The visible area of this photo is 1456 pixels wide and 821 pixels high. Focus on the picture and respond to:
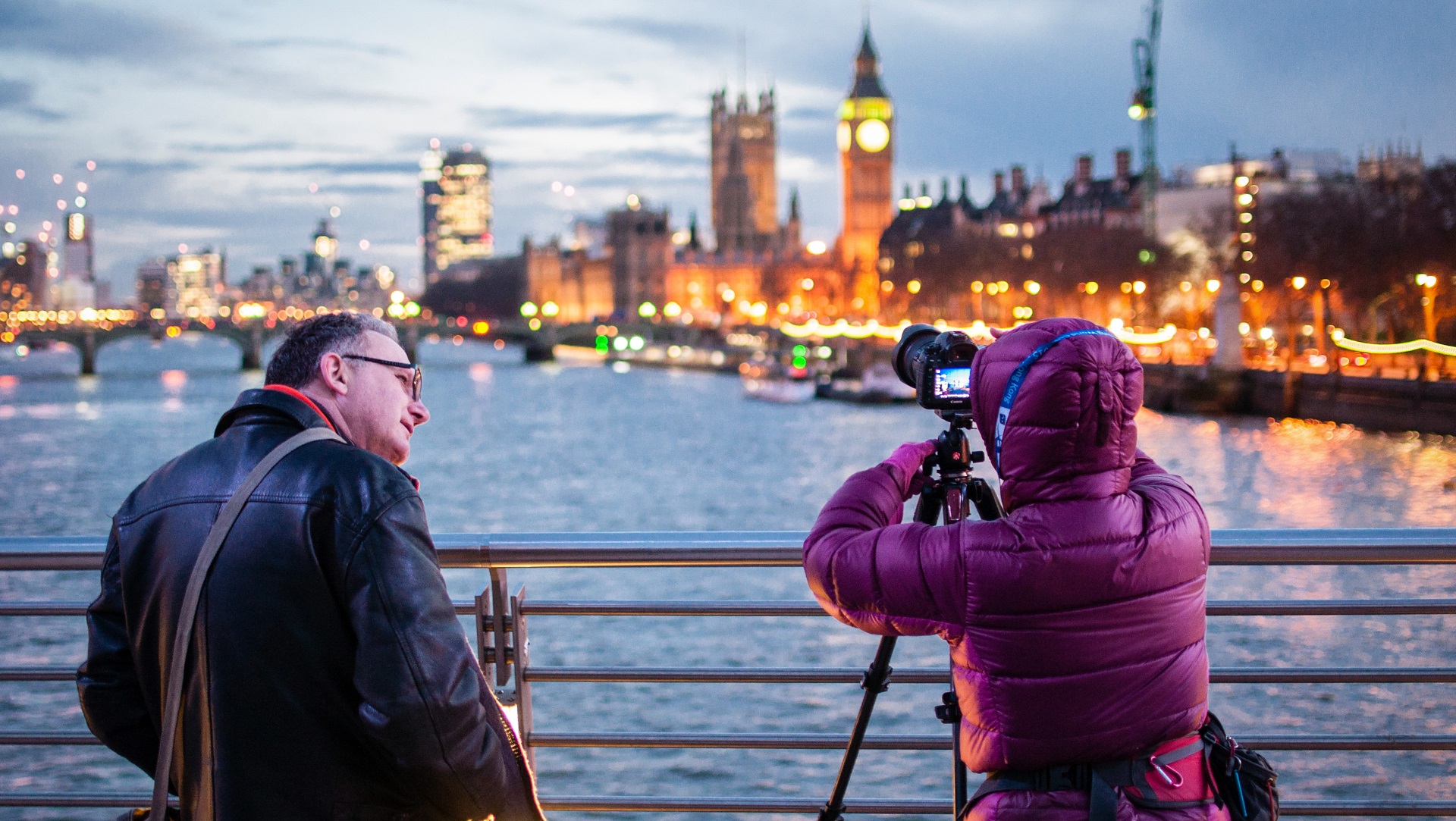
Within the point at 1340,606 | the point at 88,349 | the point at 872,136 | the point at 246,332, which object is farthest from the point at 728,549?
the point at 872,136

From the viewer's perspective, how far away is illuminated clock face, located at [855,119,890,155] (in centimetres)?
9944

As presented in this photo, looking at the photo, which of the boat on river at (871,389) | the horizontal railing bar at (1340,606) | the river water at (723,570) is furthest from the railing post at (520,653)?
the boat on river at (871,389)

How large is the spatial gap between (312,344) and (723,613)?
95 centimetres

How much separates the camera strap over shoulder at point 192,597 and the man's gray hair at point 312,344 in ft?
0.47

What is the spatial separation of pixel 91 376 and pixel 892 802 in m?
67.5

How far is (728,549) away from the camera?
7.08ft

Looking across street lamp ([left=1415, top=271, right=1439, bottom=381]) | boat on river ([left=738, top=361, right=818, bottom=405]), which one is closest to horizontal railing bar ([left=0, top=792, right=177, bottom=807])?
street lamp ([left=1415, top=271, right=1439, bottom=381])

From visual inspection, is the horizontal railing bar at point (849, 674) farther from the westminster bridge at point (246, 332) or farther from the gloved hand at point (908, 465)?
the westminster bridge at point (246, 332)

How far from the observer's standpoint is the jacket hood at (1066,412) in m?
1.47

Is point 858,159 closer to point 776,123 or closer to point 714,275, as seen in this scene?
point 714,275

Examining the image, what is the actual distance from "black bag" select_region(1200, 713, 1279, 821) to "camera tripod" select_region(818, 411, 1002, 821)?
0.96 ft

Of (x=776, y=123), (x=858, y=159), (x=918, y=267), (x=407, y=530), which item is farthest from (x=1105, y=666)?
(x=776, y=123)

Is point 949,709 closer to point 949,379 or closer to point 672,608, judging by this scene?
point 949,379

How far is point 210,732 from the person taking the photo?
153 cm
